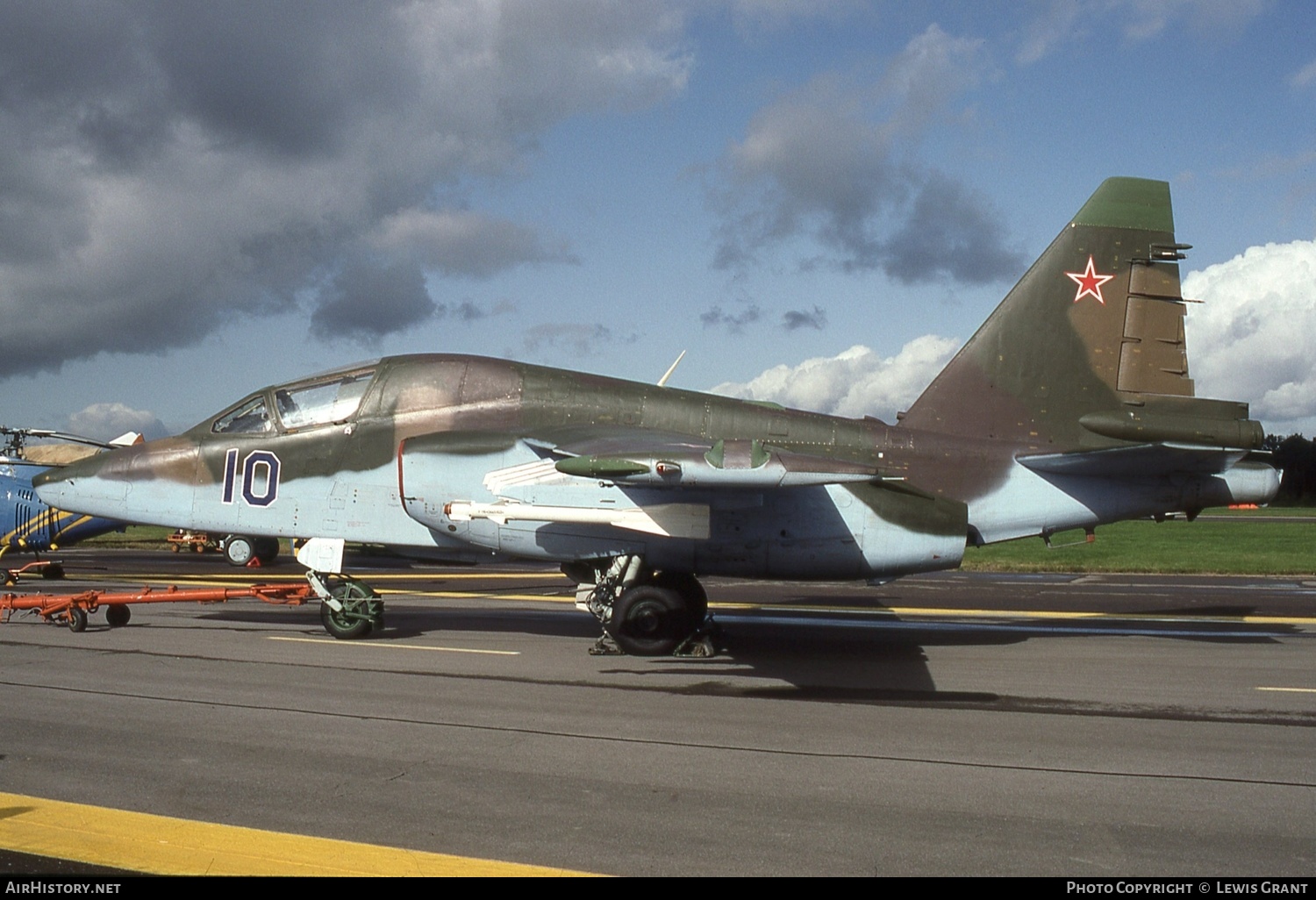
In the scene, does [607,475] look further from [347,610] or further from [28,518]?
[28,518]

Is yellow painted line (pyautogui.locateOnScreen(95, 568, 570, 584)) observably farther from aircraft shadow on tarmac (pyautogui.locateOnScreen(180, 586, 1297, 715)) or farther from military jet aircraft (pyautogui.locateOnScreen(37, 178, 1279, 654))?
military jet aircraft (pyautogui.locateOnScreen(37, 178, 1279, 654))

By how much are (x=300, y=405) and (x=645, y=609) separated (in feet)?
17.5

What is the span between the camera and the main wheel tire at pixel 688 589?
38.2ft

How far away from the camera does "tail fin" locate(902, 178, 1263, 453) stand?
39.9 feet

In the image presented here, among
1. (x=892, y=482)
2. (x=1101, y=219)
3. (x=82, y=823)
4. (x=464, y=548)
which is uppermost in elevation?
(x=1101, y=219)

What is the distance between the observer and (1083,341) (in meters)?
12.3

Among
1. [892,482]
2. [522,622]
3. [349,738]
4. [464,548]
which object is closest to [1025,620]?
[892,482]

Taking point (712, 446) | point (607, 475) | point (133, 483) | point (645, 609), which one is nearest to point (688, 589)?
point (645, 609)

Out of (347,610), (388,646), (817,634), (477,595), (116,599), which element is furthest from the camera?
(477,595)

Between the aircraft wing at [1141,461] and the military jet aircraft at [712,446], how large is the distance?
28 millimetres

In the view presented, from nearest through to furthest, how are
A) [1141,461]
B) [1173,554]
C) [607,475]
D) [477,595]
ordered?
[607,475]
[1141,461]
[477,595]
[1173,554]

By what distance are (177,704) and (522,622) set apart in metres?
6.37

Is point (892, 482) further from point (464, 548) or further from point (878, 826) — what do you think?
point (878, 826)

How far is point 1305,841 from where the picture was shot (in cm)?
550
